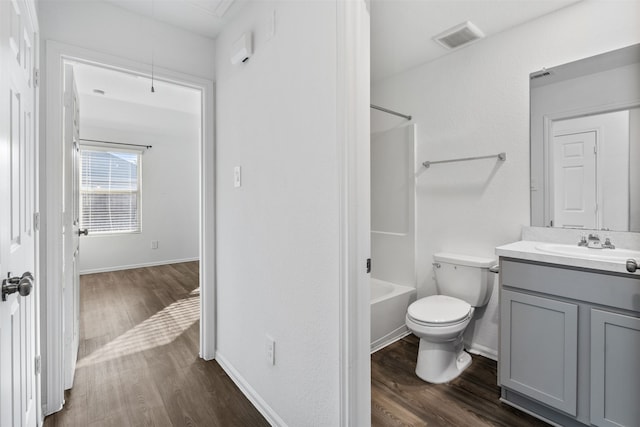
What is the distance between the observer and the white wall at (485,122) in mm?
1899

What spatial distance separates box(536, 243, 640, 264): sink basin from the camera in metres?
1.50

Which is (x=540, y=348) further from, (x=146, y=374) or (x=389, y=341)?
(x=146, y=374)

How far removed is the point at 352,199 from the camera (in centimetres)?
118

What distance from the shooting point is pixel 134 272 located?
506 cm

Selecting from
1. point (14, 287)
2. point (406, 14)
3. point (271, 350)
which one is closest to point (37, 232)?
point (14, 287)

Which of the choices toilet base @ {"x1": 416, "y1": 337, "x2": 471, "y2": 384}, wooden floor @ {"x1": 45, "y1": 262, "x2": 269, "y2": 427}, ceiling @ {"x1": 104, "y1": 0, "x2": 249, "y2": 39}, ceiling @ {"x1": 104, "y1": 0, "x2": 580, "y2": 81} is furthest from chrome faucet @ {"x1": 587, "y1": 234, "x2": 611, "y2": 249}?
ceiling @ {"x1": 104, "y1": 0, "x2": 249, "y2": 39}

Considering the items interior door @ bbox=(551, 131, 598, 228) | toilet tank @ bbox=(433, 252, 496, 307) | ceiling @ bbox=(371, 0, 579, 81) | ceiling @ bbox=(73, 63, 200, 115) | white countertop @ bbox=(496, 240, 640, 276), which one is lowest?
toilet tank @ bbox=(433, 252, 496, 307)

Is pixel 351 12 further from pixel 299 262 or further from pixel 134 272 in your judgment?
pixel 134 272

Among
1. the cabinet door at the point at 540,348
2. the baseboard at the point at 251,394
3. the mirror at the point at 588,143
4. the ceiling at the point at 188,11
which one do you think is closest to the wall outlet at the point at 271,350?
the baseboard at the point at 251,394

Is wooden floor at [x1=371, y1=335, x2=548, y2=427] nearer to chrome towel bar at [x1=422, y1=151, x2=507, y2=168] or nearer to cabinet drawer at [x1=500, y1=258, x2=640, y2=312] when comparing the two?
cabinet drawer at [x1=500, y1=258, x2=640, y2=312]

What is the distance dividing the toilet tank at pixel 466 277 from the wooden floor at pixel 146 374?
5.31 ft

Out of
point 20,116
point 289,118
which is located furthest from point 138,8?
point 289,118

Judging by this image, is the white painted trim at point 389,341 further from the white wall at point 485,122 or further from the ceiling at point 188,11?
the ceiling at point 188,11

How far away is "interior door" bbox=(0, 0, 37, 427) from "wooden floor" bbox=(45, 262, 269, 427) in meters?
0.41
